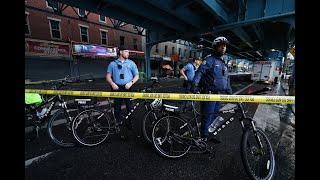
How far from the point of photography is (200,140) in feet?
12.0

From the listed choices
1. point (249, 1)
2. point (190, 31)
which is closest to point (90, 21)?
point (190, 31)

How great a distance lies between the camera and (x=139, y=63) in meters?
33.5

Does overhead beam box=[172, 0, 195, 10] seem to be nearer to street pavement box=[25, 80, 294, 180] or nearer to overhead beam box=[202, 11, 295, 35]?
overhead beam box=[202, 11, 295, 35]

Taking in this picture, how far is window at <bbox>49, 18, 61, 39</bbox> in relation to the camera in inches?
852

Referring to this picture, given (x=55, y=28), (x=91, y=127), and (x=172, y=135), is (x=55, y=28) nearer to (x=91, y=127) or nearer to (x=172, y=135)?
(x=91, y=127)

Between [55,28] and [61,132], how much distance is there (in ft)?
68.6

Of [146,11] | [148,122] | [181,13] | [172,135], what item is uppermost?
[146,11]

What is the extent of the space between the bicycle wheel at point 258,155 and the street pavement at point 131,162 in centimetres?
21

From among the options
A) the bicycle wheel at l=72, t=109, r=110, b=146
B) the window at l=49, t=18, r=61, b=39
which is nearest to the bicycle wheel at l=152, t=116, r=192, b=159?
the bicycle wheel at l=72, t=109, r=110, b=146

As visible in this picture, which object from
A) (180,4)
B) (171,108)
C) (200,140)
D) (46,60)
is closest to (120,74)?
(171,108)
